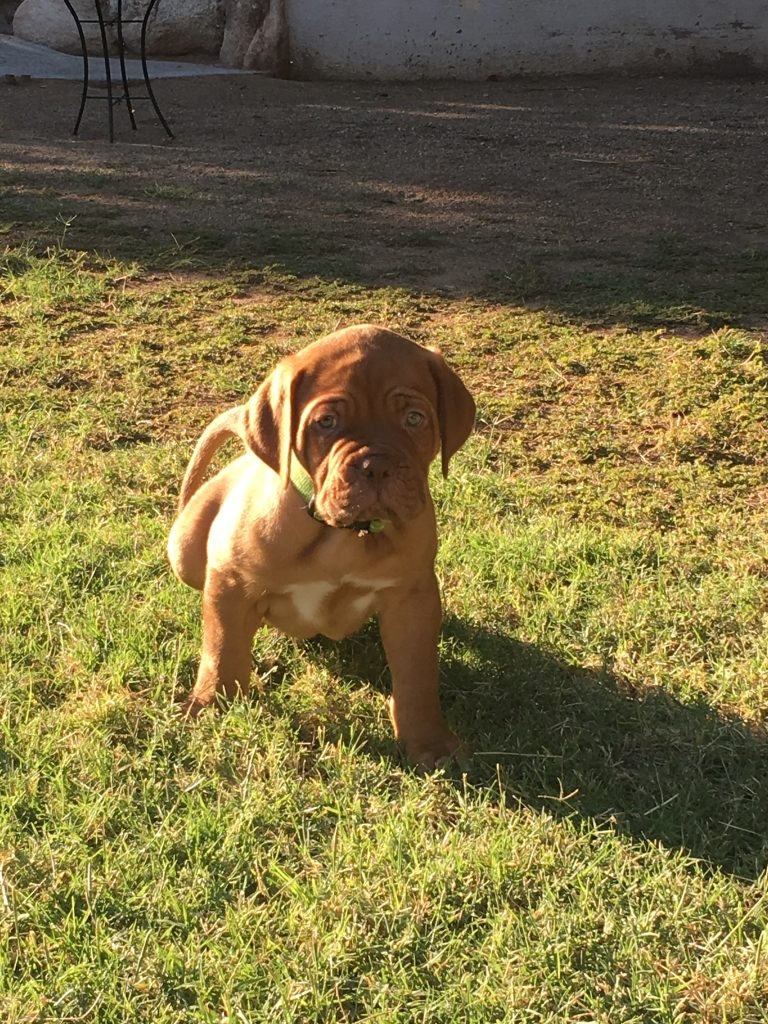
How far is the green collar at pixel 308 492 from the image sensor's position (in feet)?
8.25

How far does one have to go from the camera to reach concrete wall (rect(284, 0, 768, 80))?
1223cm

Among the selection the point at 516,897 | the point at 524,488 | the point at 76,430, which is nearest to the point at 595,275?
the point at 524,488

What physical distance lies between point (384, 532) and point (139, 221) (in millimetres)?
5375

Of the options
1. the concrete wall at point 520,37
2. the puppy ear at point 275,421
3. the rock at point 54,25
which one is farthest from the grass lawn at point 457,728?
the rock at point 54,25

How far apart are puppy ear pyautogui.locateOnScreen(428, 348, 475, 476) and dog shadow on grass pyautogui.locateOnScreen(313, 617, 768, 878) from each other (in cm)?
70

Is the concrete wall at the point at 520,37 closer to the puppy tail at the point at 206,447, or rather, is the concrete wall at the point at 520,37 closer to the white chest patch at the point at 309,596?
the puppy tail at the point at 206,447

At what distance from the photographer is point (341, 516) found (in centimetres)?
240

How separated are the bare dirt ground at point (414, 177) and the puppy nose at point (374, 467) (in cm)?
410

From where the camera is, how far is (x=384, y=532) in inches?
104

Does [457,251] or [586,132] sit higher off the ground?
[586,132]

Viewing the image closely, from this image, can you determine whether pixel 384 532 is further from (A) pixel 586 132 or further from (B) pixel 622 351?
(A) pixel 586 132

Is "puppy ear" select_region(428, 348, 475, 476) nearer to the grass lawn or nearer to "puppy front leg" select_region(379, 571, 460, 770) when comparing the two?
"puppy front leg" select_region(379, 571, 460, 770)

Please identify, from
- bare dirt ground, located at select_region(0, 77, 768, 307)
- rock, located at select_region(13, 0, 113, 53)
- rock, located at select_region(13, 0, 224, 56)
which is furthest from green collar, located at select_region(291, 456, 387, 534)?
rock, located at select_region(13, 0, 113, 53)

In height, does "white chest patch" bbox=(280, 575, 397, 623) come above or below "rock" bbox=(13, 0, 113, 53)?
below
